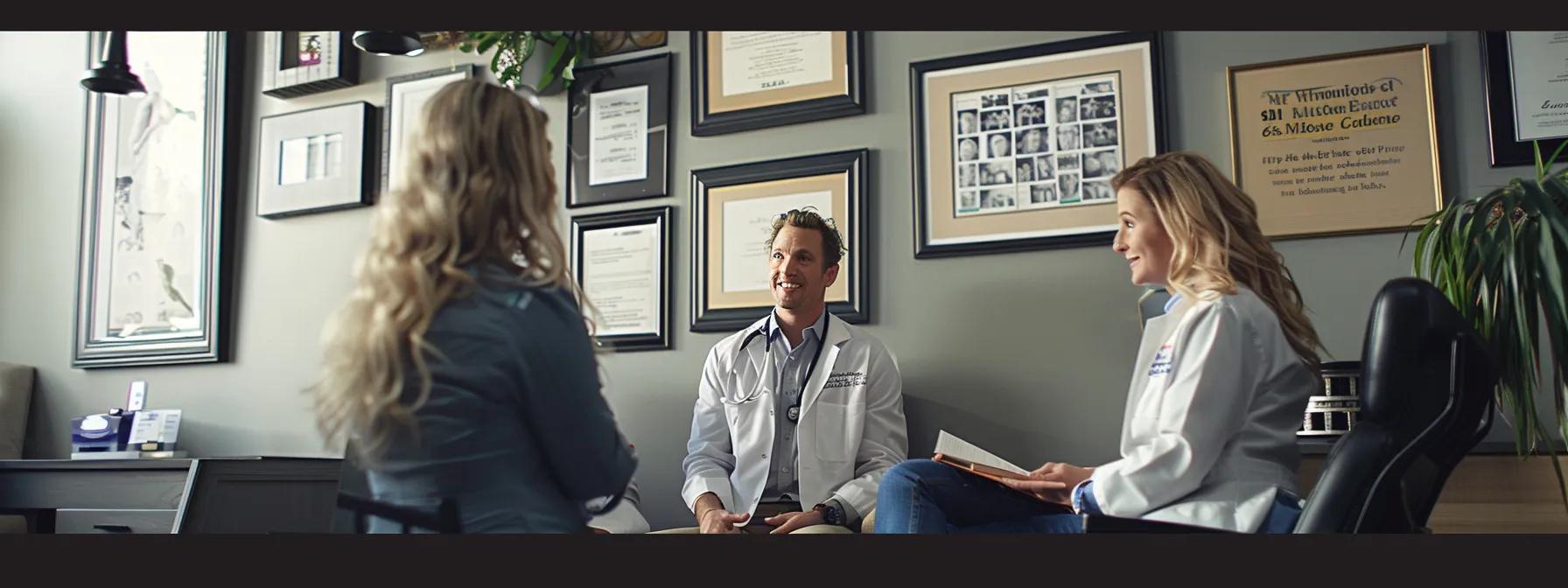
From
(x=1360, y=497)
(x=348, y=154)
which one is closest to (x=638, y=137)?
(x=348, y=154)

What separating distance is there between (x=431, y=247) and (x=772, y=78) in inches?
73.5

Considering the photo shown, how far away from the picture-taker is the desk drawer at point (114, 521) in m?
2.84

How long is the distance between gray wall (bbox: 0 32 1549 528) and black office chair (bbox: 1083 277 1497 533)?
3.71ft

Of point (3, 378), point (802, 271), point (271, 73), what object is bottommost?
point (3, 378)

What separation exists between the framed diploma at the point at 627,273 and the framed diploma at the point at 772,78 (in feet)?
0.99

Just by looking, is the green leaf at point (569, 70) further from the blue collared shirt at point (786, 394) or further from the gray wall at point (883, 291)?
the blue collared shirt at point (786, 394)

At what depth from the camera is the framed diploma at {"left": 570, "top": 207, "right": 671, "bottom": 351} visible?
9.94ft

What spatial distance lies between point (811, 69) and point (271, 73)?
1770 millimetres

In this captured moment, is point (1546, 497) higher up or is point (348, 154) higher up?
point (348, 154)

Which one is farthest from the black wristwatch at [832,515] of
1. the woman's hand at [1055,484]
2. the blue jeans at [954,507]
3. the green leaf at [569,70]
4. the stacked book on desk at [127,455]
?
the stacked book on desk at [127,455]

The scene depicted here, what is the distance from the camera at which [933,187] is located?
2773 mm

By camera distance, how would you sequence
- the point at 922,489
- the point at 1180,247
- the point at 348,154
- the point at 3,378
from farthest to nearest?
the point at 3,378 < the point at 348,154 < the point at 922,489 < the point at 1180,247

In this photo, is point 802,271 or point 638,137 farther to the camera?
point 638,137

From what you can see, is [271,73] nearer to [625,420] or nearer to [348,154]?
[348,154]
